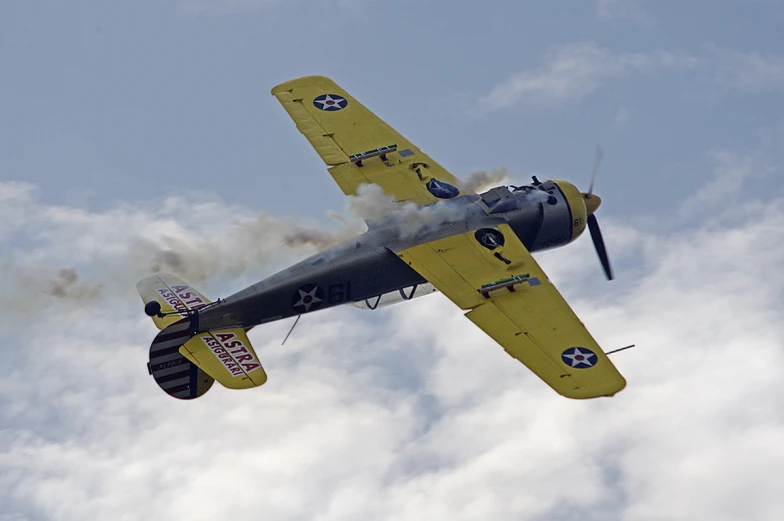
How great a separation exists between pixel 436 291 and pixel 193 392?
7.68 metres

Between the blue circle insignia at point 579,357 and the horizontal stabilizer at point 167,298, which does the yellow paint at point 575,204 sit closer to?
the blue circle insignia at point 579,357

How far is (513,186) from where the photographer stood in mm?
36250

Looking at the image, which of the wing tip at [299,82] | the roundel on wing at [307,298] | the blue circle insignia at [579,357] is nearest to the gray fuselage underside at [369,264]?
the roundel on wing at [307,298]

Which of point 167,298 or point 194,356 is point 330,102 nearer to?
point 167,298

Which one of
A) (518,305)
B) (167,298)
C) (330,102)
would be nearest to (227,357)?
(167,298)

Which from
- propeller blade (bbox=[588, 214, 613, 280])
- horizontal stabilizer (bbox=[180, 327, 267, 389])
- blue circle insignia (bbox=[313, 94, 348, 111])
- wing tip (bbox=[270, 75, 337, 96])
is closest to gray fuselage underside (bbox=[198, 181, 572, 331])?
horizontal stabilizer (bbox=[180, 327, 267, 389])

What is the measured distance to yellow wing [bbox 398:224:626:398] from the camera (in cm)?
2952

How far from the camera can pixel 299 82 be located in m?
41.2

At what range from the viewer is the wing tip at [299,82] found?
4100cm

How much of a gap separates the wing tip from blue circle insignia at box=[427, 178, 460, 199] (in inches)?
274

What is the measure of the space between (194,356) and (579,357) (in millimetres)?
9978

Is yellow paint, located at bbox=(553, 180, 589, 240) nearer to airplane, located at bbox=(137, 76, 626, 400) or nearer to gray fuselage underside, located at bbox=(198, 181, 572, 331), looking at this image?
airplane, located at bbox=(137, 76, 626, 400)

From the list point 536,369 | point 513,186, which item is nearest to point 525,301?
point 536,369

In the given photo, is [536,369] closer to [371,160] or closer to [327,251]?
[327,251]
